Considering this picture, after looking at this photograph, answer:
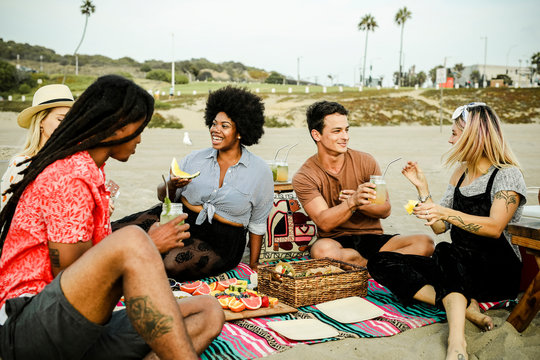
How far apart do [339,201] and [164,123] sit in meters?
24.1

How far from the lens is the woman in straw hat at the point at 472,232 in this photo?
145 inches

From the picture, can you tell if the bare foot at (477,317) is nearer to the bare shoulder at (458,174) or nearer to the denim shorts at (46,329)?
the bare shoulder at (458,174)

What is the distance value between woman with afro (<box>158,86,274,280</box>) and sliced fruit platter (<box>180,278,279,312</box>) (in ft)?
1.52

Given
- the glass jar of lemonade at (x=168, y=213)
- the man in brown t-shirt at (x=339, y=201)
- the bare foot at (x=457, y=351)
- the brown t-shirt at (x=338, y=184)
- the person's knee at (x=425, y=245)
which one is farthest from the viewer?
the brown t-shirt at (x=338, y=184)

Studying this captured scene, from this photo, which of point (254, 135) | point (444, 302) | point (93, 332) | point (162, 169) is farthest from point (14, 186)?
point (162, 169)

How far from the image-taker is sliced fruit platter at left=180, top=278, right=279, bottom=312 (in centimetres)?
392

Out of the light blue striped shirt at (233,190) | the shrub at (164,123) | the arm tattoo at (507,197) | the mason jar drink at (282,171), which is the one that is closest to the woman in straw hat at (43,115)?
the light blue striped shirt at (233,190)

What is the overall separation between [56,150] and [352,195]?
2885mm

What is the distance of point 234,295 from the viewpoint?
411 cm

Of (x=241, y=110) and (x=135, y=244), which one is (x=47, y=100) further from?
(x=135, y=244)

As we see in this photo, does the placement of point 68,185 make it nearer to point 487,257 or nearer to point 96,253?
point 96,253

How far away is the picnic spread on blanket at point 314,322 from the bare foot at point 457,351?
20.9 inches

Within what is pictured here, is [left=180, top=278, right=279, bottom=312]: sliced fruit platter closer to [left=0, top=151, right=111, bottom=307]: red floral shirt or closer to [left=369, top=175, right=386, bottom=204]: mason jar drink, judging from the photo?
[left=369, top=175, right=386, bottom=204]: mason jar drink

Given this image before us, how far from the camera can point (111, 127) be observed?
2.43 metres
